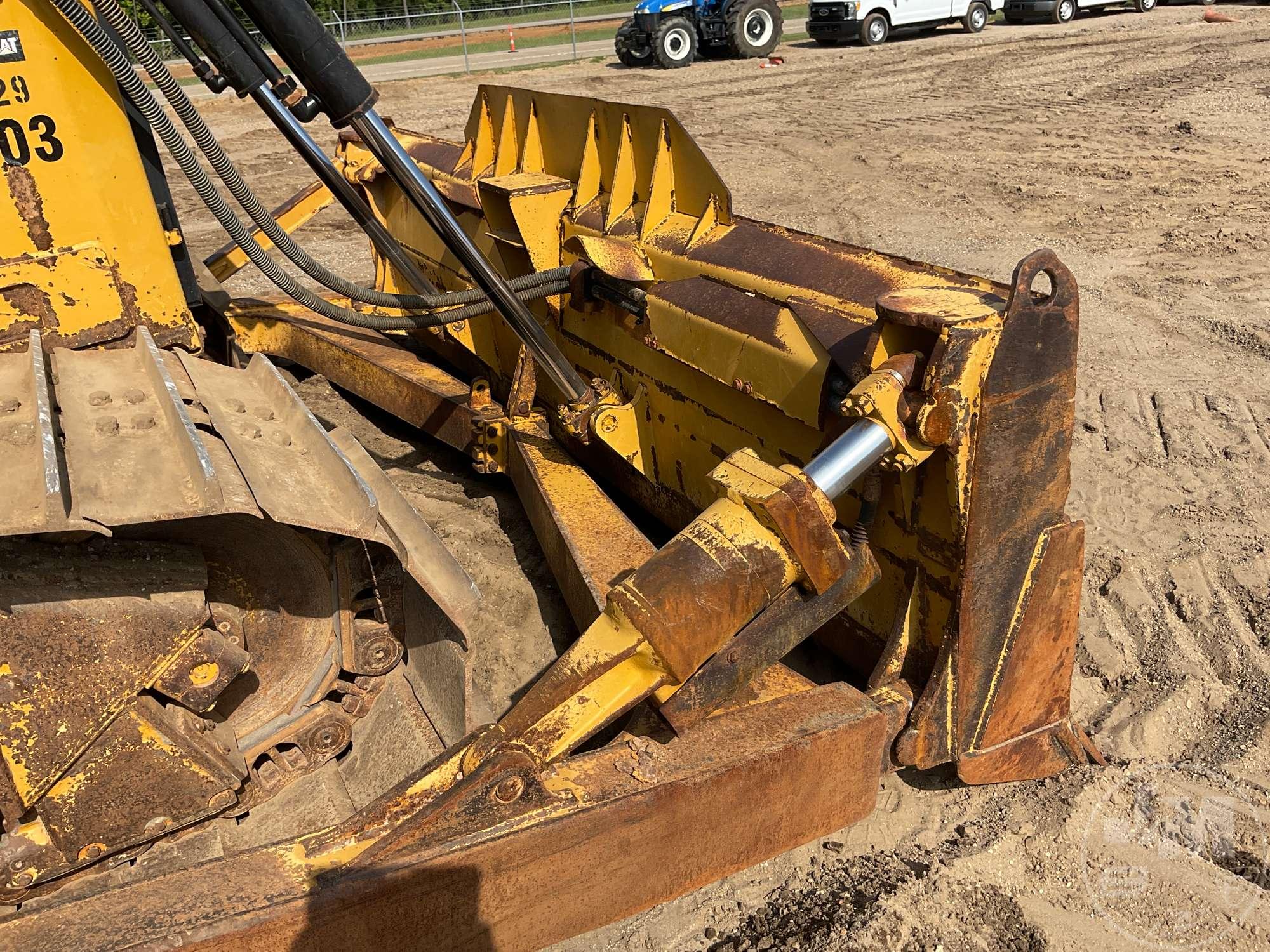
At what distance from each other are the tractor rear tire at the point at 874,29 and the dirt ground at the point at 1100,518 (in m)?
7.17

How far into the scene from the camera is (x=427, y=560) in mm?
2205

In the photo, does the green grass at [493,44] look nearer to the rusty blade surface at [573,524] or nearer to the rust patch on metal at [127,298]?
the rusty blade surface at [573,524]

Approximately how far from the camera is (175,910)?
5.58ft

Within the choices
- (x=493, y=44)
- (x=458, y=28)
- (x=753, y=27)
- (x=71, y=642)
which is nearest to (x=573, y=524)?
(x=71, y=642)

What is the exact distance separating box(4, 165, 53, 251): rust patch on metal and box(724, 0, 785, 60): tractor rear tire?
17.4 metres

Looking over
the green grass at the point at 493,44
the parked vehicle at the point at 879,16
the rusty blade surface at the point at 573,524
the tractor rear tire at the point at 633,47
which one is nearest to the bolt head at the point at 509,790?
the rusty blade surface at the point at 573,524

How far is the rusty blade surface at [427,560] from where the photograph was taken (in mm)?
2117

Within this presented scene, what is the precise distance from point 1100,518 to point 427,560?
2.89 m

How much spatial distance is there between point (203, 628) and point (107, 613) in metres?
0.20

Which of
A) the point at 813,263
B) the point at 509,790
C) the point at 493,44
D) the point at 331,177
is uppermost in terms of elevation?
the point at 493,44

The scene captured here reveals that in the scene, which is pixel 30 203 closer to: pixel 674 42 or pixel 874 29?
pixel 674 42

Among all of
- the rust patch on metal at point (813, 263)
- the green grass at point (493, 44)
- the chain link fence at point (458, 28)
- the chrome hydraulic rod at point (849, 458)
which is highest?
the chain link fence at point (458, 28)

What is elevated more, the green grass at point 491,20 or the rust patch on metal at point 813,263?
the green grass at point 491,20

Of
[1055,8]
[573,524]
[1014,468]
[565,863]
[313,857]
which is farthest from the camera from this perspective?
[1055,8]
